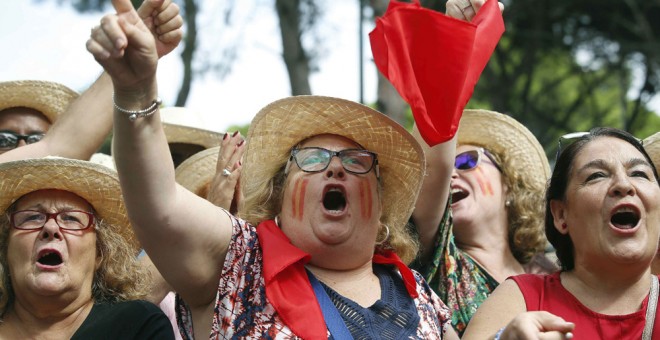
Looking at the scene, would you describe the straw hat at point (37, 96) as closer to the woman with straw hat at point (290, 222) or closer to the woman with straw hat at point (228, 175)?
the woman with straw hat at point (228, 175)

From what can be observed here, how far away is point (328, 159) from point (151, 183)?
920mm

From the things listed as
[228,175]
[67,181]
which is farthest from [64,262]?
[228,175]

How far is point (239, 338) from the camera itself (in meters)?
3.41

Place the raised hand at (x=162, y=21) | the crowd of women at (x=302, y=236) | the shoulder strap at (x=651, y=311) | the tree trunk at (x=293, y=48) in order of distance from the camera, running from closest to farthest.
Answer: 1. the raised hand at (x=162, y=21)
2. the crowd of women at (x=302, y=236)
3. the shoulder strap at (x=651, y=311)
4. the tree trunk at (x=293, y=48)

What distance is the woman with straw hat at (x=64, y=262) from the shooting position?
398 centimetres

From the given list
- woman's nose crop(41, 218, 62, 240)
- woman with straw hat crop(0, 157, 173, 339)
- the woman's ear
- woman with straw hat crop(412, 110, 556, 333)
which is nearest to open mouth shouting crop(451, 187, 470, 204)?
woman with straw hat crop(412, 110, 556, 333)

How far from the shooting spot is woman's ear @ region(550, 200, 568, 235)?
402 cm

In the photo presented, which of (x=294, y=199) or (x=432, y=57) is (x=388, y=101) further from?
(x=294, y=199)

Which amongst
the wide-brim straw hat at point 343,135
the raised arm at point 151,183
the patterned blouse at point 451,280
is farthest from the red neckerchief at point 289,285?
the patterned blouse at point 451,280

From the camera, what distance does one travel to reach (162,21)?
10.4 feet

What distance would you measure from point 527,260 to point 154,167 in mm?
2576

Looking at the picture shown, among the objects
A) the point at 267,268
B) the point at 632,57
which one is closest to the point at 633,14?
the point at 632,57

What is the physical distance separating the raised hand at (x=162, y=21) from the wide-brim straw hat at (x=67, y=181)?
3.42ft

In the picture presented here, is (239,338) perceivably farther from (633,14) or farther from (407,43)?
(633,14)
